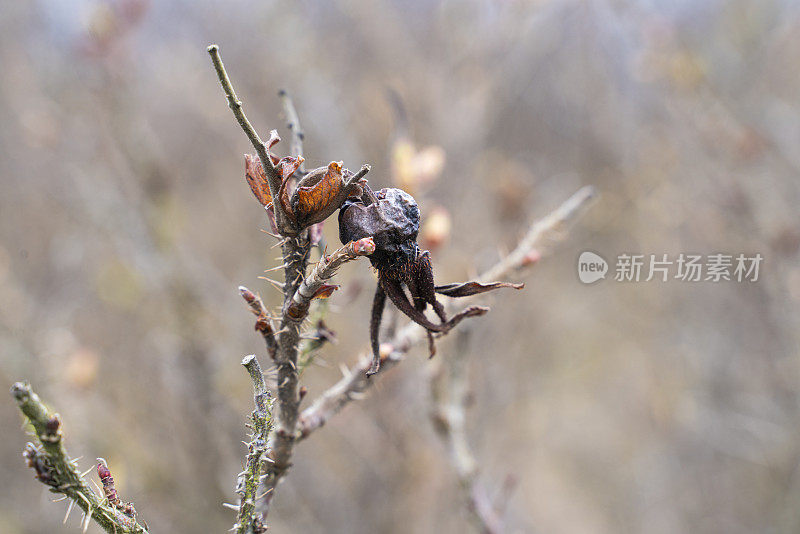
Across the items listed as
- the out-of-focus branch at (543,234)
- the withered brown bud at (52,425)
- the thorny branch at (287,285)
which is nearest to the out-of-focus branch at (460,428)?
the out-of-focus branch at (543,234)

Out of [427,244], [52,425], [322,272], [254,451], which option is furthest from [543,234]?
[52,425]

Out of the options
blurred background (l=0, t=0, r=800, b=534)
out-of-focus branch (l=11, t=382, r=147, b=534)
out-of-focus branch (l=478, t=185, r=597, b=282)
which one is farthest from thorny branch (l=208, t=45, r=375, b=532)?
blurred background (l=0, t=0, r=800, b=534)

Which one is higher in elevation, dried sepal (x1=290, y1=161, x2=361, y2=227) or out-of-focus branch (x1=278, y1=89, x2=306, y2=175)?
out-of-focus branch (x1=278, y1=89, x2=306, y2=175)

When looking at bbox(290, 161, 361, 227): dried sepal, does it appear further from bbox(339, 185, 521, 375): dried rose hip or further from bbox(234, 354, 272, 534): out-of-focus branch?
bbox(234, 354, 272, 534): out-of-focus branch

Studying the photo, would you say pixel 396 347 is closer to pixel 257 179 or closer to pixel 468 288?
pixel 468 288

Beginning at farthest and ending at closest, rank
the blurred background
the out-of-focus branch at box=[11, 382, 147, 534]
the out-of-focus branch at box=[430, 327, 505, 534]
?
the blurred background → the out-of-focus branch at box=[430, 327, 505, 534] → the out-of-focus branch at box=[11, 382, 147, 534]

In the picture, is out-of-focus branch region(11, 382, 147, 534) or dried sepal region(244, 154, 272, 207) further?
dried sepal region(244, 154, 272, 207)

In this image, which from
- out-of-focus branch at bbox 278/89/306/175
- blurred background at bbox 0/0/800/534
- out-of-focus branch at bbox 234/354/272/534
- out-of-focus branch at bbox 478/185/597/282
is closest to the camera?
out-of-focus branch at bbox 234/354/272/534
